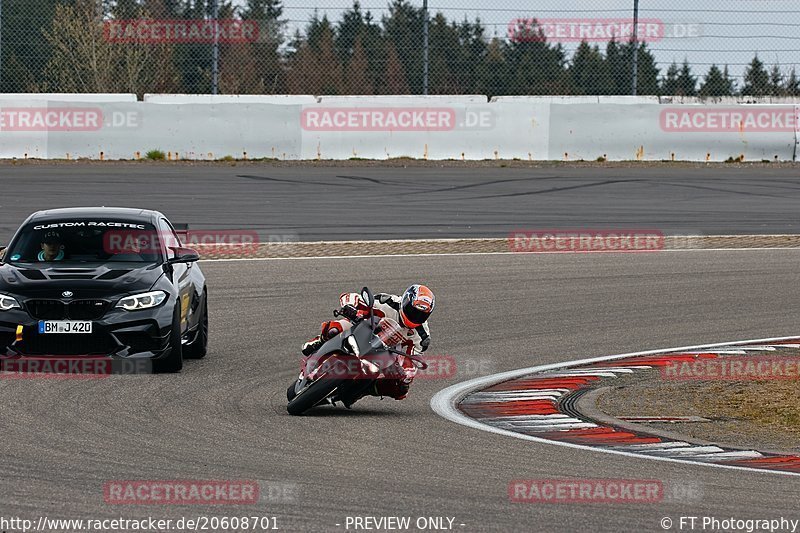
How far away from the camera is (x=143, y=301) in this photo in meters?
11.6

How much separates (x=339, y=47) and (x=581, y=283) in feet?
44.8

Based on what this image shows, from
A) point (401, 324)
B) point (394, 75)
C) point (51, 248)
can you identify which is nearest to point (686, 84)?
point (394, 75)

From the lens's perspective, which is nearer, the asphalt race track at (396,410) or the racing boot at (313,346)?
the asphalt race track at (396,410)

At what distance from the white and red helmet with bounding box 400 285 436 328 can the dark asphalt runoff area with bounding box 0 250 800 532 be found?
0.70m

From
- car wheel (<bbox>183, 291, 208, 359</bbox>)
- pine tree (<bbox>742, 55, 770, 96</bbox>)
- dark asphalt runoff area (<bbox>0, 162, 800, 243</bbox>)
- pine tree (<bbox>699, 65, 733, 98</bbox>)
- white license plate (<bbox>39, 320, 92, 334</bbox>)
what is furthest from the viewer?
pine tree (<bbox>699, 65, 733, 98</bbox>)

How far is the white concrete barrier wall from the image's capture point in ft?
92.2

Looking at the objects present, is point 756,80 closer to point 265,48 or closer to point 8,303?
point 265,48

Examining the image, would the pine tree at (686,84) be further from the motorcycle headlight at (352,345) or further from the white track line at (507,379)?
the motorcycle headlight at (352,345)

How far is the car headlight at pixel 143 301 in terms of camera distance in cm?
1154

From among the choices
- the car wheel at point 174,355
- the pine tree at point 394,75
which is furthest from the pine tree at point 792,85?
the car wheel at point 174,355

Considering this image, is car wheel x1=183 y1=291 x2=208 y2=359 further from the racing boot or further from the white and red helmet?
the white and red helmet

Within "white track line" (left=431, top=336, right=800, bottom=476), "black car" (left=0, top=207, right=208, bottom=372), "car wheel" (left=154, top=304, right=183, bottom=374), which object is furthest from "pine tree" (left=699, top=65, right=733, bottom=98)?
"car wheel" (left=154, top=304, right=183, bottom=374)

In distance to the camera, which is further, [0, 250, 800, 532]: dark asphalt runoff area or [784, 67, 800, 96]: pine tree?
[784, 67, 800, 96]: pine tree

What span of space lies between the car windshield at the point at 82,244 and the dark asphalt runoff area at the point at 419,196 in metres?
7.66
